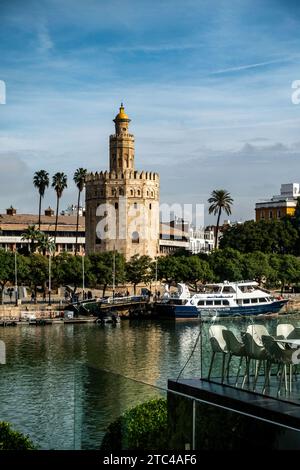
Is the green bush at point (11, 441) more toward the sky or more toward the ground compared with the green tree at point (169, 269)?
more toward the ground

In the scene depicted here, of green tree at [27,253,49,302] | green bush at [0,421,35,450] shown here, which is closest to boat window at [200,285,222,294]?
green tree at [27,253,49,302]

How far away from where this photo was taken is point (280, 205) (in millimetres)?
116562

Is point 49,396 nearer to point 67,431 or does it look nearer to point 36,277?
point 67,431

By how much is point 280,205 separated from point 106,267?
46.3m

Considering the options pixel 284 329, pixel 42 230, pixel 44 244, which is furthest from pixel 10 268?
pixel 284 329

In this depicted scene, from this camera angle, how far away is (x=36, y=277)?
72.2 metres

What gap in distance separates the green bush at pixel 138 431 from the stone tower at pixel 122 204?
7646 centimetres

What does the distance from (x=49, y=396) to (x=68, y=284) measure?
47.1 metres

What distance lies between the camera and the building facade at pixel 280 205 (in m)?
116

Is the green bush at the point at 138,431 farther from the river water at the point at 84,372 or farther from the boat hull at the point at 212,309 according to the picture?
the boat hull at the point at 212,309

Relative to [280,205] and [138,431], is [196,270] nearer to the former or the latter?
[280,205]

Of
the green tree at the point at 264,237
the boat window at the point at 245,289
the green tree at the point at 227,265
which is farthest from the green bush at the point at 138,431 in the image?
the green tree at the point at 264,237

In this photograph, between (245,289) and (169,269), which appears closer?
(245,289)

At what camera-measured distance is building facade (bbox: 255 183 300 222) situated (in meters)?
116
